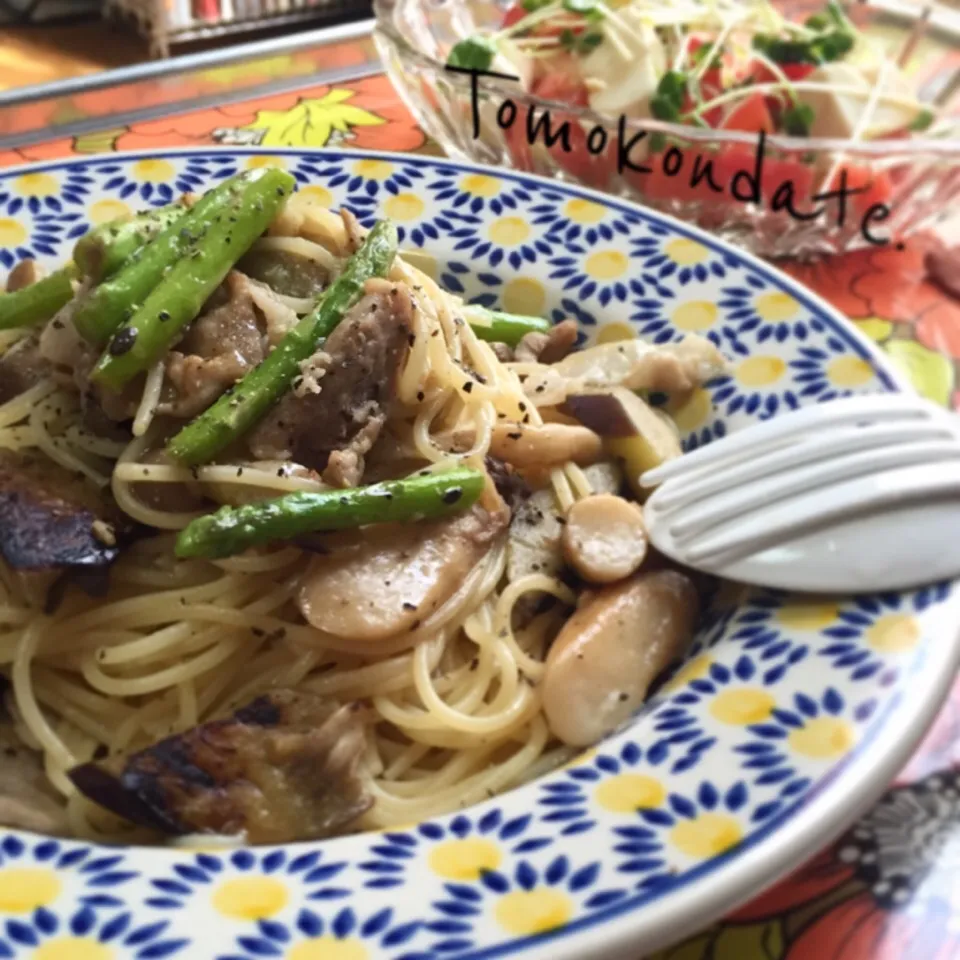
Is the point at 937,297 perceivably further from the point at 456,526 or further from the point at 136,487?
the point at 136,487

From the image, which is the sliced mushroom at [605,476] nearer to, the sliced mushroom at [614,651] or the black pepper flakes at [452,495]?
the sliced mushroom at [614,651]

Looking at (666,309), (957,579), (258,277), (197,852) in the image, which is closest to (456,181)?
(666,309)

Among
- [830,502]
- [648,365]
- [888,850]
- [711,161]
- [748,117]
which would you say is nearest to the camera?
[888,850]

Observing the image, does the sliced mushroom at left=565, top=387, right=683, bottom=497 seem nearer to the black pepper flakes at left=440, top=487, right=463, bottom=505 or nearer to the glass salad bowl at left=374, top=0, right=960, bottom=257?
the black pepper flakes at left=440, top=487, right=463, bottom=505

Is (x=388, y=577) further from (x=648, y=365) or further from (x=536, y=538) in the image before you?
(x=648, y=365)

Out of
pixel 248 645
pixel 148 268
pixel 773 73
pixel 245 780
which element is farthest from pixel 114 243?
pixel 773 73

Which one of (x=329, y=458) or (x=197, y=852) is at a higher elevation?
(x=329, y=458)
